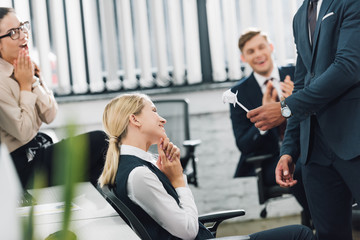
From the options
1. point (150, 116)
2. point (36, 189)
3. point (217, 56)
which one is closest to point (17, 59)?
point (150, 116)

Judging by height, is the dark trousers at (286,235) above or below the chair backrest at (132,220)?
below

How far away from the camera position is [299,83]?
6.14 feet

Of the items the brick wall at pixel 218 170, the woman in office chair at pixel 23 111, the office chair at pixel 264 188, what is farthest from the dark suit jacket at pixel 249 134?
the woman in office chair at pixel 23 111

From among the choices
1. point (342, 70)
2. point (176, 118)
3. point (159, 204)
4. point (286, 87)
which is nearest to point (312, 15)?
point (342, 70)

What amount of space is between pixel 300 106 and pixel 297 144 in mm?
301

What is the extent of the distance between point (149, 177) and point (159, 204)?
9 cm

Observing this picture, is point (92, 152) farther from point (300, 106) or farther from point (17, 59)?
point (300, 106)

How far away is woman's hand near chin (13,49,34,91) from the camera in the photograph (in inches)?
94.9

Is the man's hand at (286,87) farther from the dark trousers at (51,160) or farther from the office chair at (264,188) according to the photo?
the dark trousers at (51,160)

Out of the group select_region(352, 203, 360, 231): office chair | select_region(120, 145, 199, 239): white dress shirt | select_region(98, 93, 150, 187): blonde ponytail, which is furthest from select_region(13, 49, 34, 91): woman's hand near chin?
select_region(352, 203, 360, 231): office chair

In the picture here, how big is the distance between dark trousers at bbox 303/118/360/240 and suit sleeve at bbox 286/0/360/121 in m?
0.17

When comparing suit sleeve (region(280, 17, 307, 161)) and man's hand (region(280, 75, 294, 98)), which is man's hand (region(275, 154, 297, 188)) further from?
man's hand (region(280, 75, 294, 98))

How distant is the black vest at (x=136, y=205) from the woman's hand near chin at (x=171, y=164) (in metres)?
0.02

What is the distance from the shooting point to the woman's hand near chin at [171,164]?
1.72 meters
